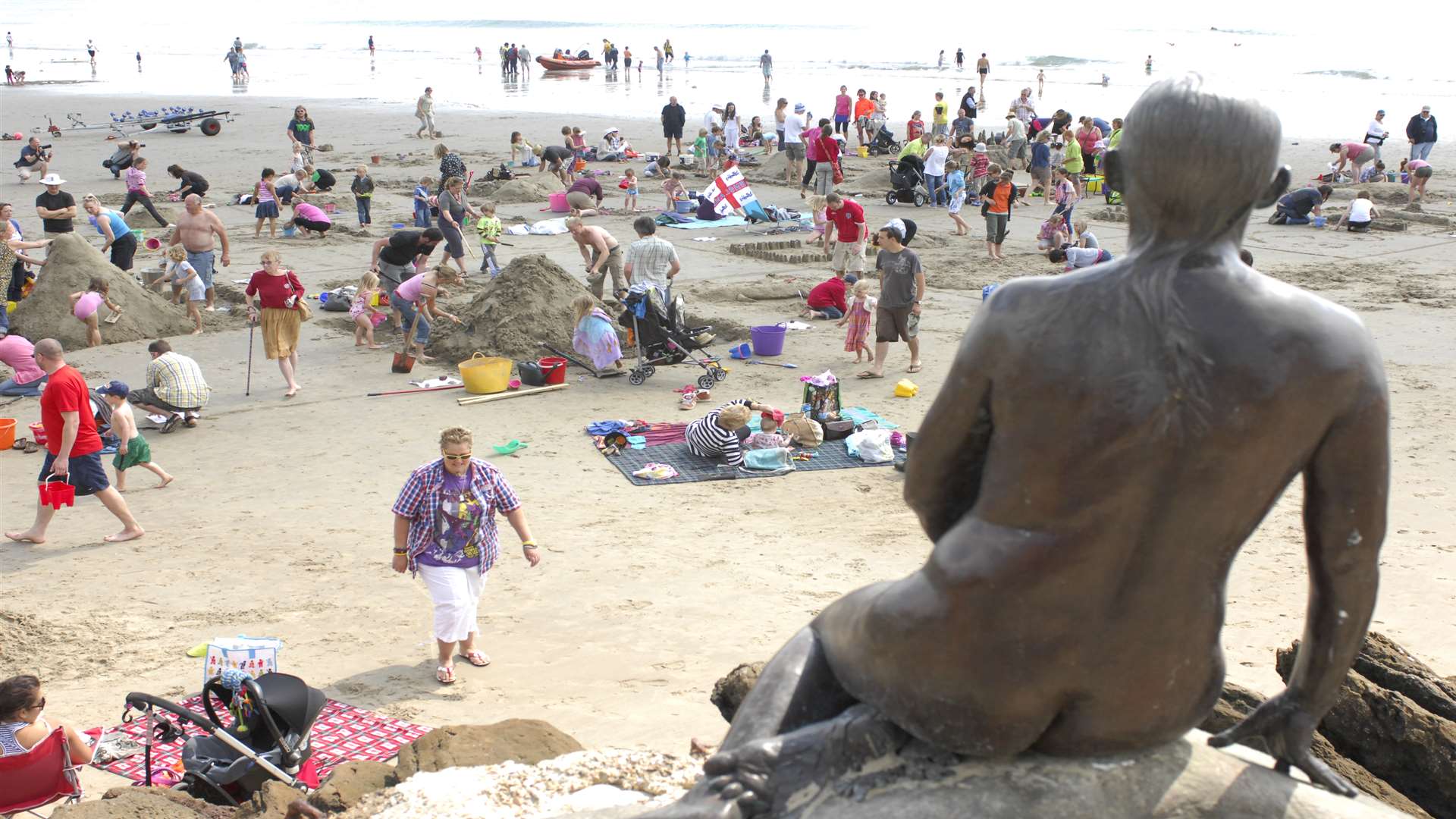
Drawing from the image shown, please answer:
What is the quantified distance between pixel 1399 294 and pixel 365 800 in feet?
53.4

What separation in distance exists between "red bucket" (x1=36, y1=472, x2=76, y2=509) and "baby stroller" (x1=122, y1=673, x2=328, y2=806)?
11.4ft

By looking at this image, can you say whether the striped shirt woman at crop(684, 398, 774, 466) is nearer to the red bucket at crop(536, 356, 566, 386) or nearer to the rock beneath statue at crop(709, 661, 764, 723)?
the red bucket at crop(536, 356, 566, 386)

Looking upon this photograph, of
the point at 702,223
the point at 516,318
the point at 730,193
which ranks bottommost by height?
the point at 516,318

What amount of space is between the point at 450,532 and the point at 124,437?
14.0 ft

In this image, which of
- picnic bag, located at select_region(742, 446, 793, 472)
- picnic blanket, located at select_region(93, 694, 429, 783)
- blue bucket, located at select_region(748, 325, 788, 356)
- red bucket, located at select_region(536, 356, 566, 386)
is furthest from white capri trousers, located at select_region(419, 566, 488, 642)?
blue bucket, located at select_region(748, 325, 788, 356)

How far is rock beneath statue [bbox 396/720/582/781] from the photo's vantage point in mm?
4836

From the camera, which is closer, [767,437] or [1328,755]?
[1328,755]

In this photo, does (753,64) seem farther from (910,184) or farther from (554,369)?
(554,369)

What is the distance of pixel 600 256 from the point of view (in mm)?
15820

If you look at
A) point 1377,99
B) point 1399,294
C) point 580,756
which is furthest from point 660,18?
point 580,756

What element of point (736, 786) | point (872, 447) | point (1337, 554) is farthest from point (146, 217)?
point (1337, 554)

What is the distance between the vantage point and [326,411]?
12352 millimetres

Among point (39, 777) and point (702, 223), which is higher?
point (702, 223)

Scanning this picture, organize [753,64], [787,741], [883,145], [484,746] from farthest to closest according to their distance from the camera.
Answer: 1. [753,64]
2. [883,145]
3. [484,746]
4. [787,741]
